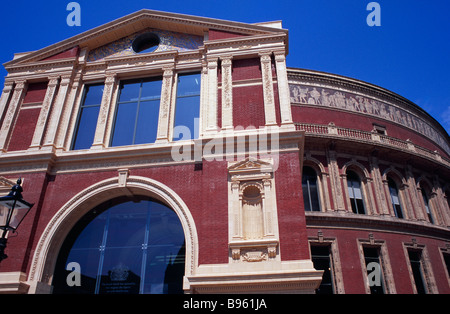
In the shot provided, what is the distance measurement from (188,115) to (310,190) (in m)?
11.3

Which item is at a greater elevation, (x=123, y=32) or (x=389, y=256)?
→ (x=123, y=32)

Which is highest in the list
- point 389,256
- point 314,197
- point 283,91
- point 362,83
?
point 362,83

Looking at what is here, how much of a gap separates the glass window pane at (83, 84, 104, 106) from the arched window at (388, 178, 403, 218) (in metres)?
19.6

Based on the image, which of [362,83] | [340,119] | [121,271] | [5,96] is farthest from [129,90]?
[362,83]

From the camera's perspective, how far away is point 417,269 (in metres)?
20.8

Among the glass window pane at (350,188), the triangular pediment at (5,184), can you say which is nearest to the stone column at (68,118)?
the triangular pediment at (5,184)

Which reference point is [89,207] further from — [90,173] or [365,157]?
[365,157]

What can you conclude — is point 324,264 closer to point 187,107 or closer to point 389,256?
point 389,256

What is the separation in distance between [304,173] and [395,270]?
771 centimetres

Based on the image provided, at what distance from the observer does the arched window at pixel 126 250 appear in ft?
37.9

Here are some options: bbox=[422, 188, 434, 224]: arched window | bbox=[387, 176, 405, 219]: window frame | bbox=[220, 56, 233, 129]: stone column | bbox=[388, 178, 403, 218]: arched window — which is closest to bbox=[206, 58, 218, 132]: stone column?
bbox=[220, 56, 233, 129]: stone column

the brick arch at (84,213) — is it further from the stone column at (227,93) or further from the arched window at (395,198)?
the arched window at (395,198)

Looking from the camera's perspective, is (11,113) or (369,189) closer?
(11,113)

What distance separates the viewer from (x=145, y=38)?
53.8 feet
